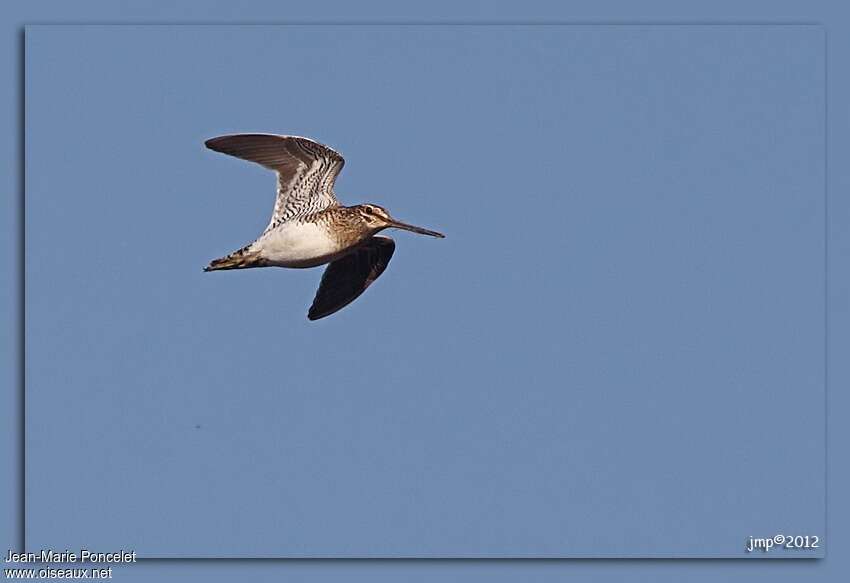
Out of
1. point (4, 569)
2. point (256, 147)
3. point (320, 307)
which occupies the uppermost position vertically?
point (256, 147)

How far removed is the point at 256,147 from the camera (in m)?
19.1

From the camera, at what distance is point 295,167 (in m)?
19.2

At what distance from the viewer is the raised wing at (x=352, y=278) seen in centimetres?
1970

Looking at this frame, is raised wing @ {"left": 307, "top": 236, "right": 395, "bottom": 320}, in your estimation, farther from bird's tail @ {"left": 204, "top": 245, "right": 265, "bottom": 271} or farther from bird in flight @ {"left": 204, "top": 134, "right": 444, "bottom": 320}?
bird's tail @ {"left": 204, "top": 245, "right": 265, "bottom": 271}

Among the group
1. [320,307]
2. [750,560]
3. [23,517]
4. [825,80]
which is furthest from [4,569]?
[825,80]

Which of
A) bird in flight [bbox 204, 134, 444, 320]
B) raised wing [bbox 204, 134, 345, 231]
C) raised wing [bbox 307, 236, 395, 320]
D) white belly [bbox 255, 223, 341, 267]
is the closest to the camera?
white belly [bbox 255, 223, 341, 267]

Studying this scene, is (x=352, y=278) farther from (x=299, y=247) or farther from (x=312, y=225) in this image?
(x=299, y=247)

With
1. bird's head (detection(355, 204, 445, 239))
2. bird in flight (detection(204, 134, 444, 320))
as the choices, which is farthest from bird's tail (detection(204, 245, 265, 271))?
bird's head (detection(355, 204, 445, 239))

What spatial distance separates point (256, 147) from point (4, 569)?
3981 mm

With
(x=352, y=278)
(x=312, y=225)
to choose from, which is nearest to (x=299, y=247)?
(x=312, y=225)

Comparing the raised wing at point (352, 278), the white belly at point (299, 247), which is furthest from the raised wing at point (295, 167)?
the raised wing at point (352, 278)

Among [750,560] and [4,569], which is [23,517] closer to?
[4,569]

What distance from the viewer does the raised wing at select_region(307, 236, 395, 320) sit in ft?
64.6

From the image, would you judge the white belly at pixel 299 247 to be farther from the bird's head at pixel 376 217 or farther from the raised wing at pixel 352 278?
the raised wing at pixel 352 278
